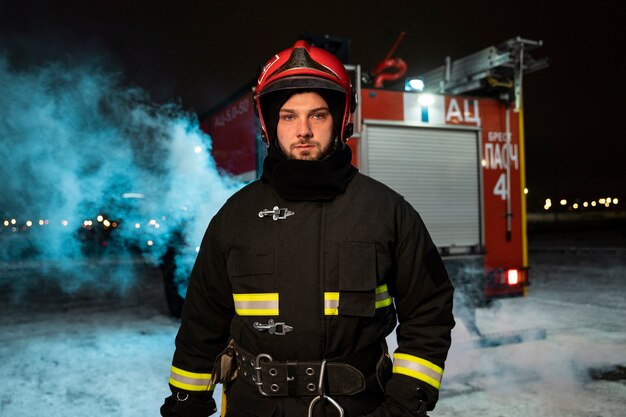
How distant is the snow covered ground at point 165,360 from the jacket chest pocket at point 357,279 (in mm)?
2718

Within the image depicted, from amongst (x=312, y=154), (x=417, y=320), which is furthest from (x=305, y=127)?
(x=417, y=320)

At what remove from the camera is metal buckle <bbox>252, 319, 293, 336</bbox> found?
1645 mm

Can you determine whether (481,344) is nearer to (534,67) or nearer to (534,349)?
(534,349)

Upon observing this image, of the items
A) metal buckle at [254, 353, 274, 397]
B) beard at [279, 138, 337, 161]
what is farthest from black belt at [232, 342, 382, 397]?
beard at [279, 138, 337, 161]

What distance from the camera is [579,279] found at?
12008mm

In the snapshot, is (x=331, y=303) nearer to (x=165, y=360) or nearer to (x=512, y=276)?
(x=165, y=360)

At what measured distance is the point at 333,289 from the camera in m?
1.65

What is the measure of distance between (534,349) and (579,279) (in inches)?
286

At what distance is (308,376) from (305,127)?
2.77 feet

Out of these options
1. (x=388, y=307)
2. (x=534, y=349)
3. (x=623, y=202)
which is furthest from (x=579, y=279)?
(x=623, y=202)

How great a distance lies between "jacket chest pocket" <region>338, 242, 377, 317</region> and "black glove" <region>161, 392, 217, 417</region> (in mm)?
686

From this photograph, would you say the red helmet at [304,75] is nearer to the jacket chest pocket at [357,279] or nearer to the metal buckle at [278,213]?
the metal buckle at [278,213]

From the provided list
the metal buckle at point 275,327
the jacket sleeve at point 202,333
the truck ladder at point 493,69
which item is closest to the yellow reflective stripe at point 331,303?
the metal buckle at point 275,327

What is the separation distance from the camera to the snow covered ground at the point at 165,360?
4145 mm
